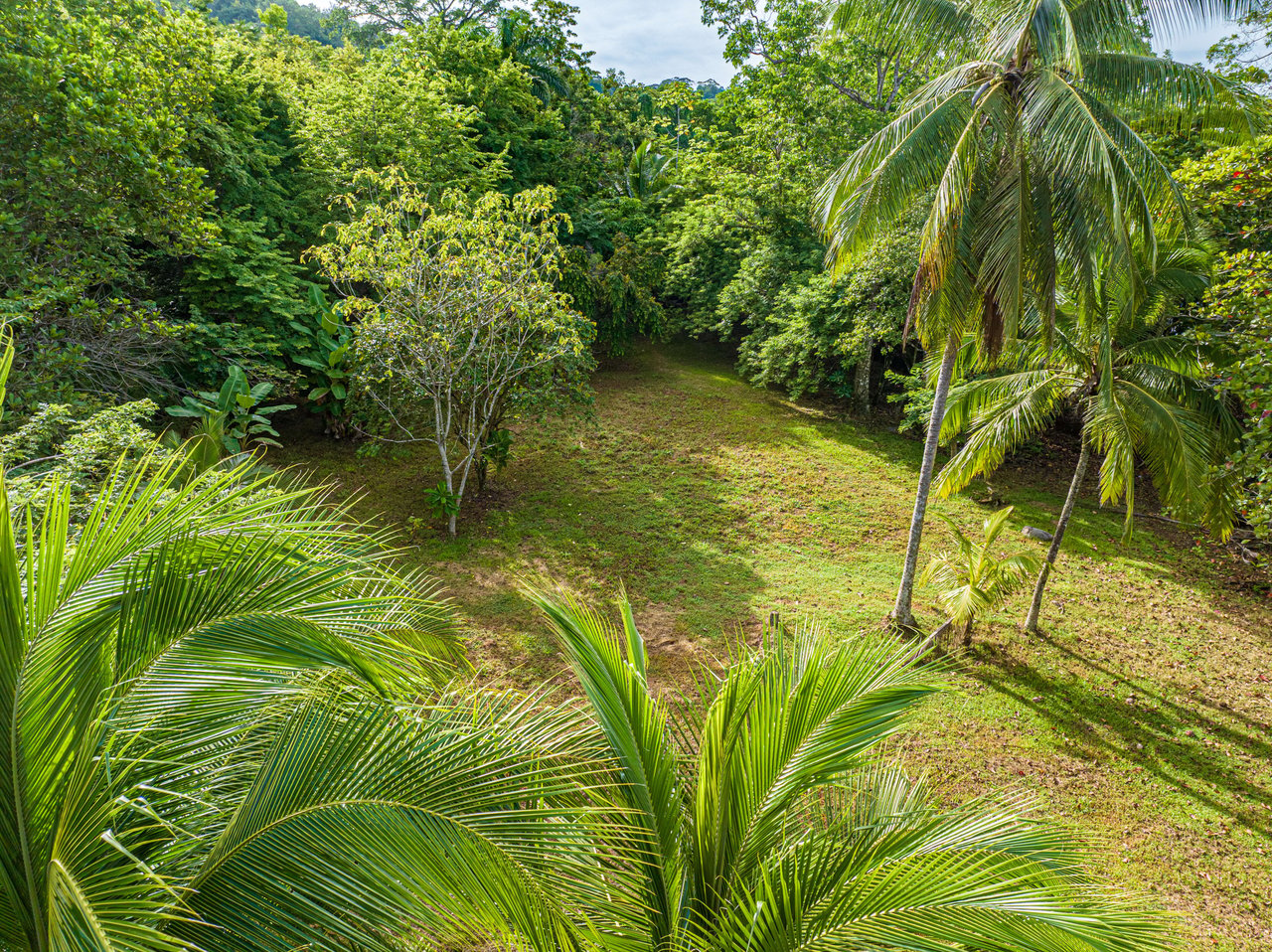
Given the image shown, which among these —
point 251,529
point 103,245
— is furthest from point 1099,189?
point 103,245

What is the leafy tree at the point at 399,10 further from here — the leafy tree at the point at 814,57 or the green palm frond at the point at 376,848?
the green palm frond at the point at 376,848

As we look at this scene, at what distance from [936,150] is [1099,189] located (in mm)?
1468

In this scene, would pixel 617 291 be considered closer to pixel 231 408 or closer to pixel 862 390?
pixel 862 390

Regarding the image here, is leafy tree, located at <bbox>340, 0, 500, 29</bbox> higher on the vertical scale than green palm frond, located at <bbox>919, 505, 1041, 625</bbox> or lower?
higher

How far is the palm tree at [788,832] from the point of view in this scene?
231 centimetres

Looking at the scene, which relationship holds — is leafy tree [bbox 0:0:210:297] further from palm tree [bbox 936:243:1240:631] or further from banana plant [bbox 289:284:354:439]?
palm tree [bbox 936:243:1240:631]

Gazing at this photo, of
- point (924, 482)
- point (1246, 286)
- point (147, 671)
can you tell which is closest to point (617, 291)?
point (924, 482)

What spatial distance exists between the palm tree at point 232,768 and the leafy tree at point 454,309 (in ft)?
22.4

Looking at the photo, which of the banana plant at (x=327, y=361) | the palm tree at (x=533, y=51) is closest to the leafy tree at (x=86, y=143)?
the banana plant at (x=327, y=361)

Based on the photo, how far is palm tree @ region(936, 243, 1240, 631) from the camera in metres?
6.89

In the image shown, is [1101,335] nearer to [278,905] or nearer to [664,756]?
[664,756]

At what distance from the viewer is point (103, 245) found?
860 cm

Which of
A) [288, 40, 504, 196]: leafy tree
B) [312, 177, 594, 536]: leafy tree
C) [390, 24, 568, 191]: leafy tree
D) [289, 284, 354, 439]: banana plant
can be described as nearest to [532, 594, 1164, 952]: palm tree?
[312, 177, 594, 536]: leafy tree

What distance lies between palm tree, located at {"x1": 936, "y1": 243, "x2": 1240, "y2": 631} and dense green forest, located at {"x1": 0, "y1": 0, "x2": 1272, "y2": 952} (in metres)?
0.07
